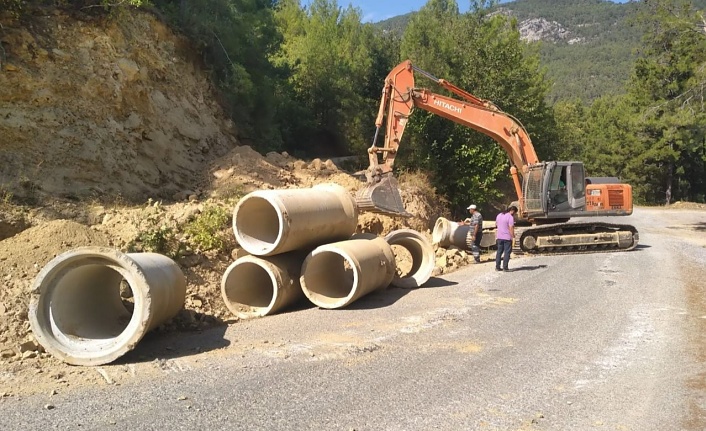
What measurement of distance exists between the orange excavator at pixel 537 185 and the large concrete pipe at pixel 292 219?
4632mm

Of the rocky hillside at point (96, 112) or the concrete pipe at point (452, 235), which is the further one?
the concrete pipe at point (452, 235)

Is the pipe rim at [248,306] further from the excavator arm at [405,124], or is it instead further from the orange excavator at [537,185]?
the orange excavator at [537,185]

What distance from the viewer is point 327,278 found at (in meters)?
9.45

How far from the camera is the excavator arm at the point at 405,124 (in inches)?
483

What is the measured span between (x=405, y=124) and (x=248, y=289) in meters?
6.76

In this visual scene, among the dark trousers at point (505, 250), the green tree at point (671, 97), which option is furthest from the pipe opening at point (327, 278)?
the green tree at point (671, 97)

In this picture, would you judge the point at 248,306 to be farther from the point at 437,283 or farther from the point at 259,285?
the point at 437,283

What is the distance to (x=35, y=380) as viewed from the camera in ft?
17.4

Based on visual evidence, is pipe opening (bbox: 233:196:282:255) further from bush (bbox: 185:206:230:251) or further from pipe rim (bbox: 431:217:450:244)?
pipe rim (bbox: 431:217:450:244)

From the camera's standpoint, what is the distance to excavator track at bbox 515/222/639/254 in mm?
14547

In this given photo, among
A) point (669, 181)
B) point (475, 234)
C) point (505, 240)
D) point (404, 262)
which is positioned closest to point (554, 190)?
point (475, 234)

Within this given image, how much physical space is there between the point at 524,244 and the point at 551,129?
1838cm

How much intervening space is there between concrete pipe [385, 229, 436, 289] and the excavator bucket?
36.5 inches

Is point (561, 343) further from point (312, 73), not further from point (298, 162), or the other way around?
point (312, 73)
